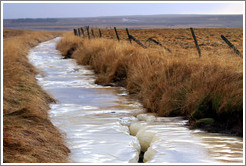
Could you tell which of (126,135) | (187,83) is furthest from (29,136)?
(187,83)

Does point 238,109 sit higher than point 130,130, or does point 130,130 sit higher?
point 238,109

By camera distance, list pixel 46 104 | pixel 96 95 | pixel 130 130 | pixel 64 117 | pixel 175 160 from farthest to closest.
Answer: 1. pixel 96 95
2. pixel 46 104
3. pixel 64 117
4. pixel 130 130
5. pixel 175 160

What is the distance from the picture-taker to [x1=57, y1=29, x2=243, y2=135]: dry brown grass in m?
5.90

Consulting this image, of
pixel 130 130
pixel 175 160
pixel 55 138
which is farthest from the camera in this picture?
pixel 130 130

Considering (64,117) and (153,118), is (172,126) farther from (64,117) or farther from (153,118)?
(64,117)

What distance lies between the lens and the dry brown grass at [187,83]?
590 cm

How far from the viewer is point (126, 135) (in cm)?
607

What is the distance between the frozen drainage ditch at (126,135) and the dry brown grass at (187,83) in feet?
0.98

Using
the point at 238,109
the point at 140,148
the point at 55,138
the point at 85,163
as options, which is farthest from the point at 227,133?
the point at 55,138

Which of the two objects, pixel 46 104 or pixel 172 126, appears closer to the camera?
pixel 172 126

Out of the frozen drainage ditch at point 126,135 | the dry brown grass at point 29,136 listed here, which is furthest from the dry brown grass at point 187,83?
the dry brown grass at point 29,136

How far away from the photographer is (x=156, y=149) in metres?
5.15

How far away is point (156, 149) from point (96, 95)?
441 cm

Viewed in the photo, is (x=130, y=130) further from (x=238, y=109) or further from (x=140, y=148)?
(x=238, y=109)
